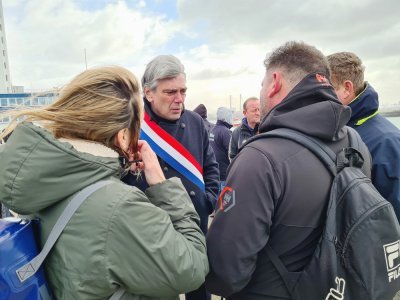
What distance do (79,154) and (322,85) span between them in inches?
46.0

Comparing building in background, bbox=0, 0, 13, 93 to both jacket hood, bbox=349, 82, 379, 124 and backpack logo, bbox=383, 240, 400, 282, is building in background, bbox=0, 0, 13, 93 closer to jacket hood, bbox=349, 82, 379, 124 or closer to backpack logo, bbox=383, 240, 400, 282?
jacket hood, bbox=349, 82, 379, 124

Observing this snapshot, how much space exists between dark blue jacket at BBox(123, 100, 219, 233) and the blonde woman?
48.1 inches

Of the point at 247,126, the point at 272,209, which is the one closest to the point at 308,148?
the point at 272,209

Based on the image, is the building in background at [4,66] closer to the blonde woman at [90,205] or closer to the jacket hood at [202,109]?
the jacket hood at [202,109]

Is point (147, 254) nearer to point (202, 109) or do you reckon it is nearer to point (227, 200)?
point (227, 200)

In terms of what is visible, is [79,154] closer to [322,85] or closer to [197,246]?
[197,246]

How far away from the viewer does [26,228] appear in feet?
3.81

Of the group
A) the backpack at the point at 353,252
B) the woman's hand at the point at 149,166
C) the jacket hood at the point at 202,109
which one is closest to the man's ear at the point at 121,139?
the woman's hand at the point at 149,166

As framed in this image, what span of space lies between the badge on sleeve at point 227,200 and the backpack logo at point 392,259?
65cm

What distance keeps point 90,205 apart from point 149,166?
459 millimetres

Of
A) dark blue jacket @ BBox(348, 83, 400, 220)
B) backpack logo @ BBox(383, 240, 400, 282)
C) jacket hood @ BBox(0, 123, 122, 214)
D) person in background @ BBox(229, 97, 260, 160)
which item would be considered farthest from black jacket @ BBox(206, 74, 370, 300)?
person in background @ BBox(229, 97, 260, 160)

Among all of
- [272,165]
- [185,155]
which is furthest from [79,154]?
[185,155]

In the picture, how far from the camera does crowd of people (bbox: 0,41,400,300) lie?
3.67 feet

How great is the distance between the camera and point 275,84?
1.74m
